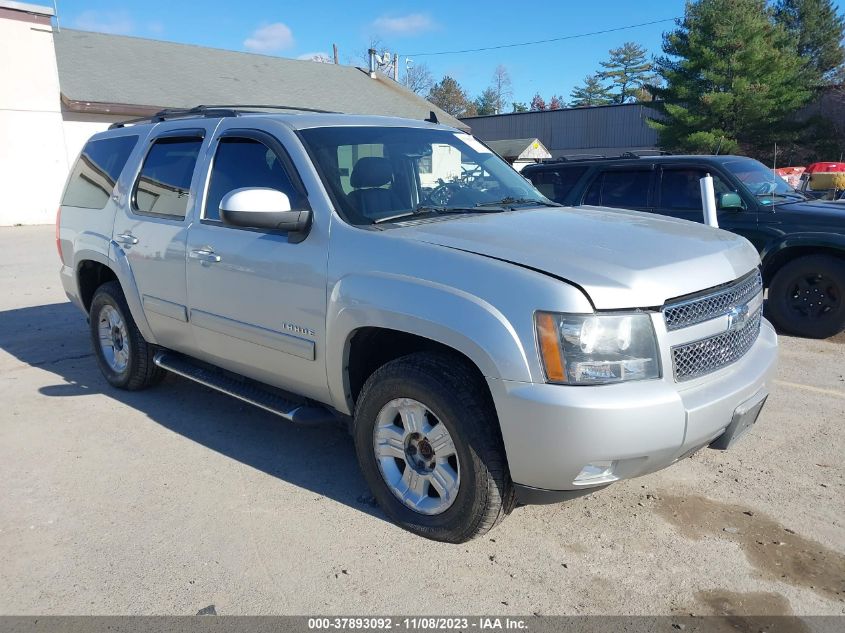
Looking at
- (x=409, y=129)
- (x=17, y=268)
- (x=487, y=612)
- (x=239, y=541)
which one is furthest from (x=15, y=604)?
(x=17, y=268)

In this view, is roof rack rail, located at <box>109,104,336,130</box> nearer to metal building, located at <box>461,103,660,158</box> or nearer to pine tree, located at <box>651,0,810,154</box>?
pine tree, located at <box>651,0,810,154</box>

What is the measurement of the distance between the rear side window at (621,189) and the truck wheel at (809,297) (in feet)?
5.40

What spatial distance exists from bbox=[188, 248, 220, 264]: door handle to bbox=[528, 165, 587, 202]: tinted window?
4873 mm

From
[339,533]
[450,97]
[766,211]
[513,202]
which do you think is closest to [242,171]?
[513,202]

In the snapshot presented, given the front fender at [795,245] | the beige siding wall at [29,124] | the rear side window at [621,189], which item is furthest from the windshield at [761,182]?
the beige siding wall at [29,124]

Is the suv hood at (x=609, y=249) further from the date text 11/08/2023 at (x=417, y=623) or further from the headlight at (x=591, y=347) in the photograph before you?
the date text 11/08/2023 at (x=417, y=623)

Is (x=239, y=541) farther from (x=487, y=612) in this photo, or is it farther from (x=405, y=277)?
(x=405, y=277)

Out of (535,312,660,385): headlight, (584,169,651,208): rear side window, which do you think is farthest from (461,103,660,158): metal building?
(535,312,660,385): headlight

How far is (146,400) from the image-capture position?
528cm

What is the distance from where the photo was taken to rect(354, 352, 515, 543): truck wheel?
2.96m

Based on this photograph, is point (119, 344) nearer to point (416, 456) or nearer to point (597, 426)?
point (416, 456)

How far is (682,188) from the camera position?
7.55m

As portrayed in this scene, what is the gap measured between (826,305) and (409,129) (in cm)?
489

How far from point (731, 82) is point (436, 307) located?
33.4 meters
